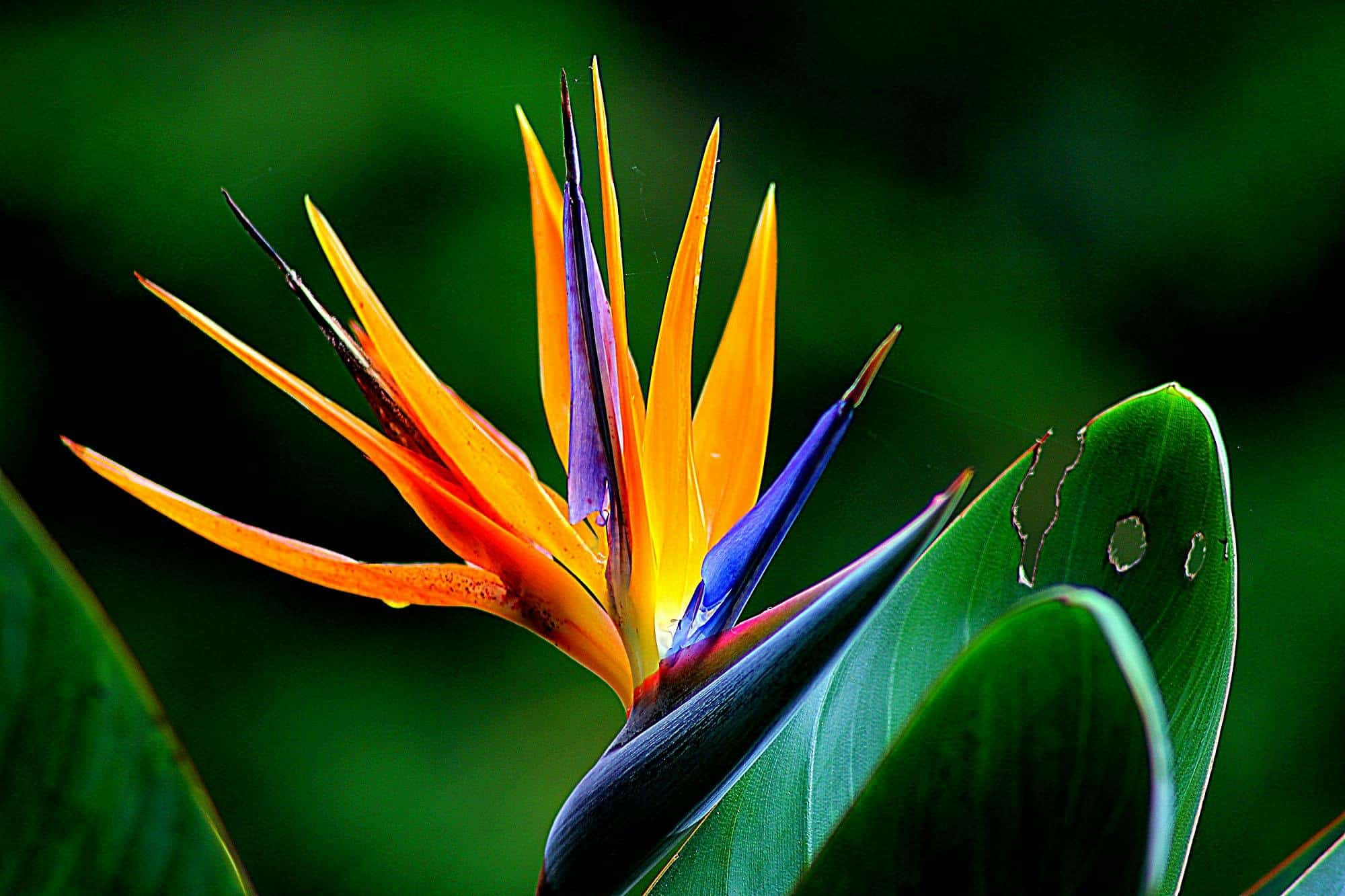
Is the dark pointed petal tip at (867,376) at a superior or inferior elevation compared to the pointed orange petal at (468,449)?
superior

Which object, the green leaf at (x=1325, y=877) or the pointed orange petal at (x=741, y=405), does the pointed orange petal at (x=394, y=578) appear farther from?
the green leaf at (x=1325, y=877)

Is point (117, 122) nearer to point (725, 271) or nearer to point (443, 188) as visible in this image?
point (443, 188)

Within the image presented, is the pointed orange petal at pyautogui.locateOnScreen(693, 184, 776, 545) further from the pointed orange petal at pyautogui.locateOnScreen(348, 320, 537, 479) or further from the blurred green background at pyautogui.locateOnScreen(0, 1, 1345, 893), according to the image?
the blurred green background at pyautogui.locateOnScreen(0, 1, 1345, 893)

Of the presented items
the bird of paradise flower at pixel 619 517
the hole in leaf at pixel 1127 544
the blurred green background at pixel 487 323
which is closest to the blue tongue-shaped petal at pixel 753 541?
the bird of paradise flower at pixel 619 517

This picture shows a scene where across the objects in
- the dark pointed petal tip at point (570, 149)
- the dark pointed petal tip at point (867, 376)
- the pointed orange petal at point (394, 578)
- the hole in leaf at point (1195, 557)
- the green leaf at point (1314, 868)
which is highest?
the dark pointed petal tip at point (570, 149)

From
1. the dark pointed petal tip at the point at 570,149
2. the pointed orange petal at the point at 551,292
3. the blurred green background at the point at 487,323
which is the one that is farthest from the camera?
the blurred green background at the point at 487,323

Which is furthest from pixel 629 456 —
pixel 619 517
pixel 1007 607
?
pixel 1007 607
